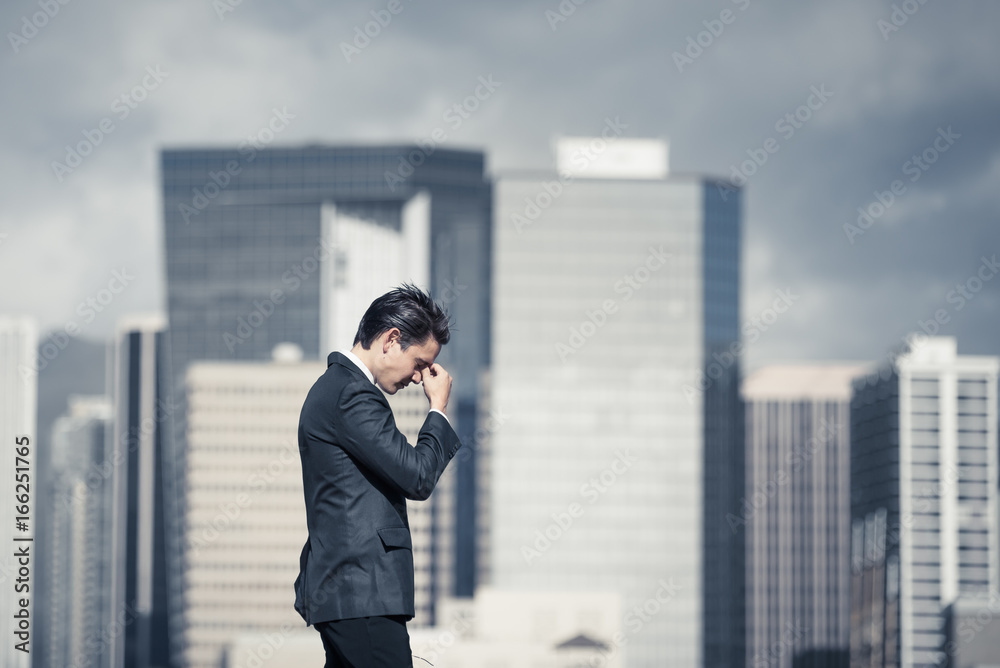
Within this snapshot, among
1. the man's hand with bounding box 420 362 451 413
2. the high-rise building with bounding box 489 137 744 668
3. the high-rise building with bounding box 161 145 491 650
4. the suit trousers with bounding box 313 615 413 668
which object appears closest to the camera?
the suit trousers with bounding box 313 615 413 668

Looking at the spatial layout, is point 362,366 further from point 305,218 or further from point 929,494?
point 305,218

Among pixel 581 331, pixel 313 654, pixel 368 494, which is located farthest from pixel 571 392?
pixel 368 494

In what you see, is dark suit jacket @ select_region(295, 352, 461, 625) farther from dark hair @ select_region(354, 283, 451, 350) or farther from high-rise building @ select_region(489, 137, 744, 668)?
high-rise building @ select_region(489, 137, 744, 668)

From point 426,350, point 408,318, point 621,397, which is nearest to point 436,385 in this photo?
point 426,350

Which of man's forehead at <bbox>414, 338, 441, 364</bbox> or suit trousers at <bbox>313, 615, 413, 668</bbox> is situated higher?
man's forehead at <bbox>414, 338, 441, 364</bbox>

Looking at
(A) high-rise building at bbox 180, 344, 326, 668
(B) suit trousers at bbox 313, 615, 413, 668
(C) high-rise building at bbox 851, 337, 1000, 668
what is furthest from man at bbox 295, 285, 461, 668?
(C) high-rise building at bbox 851, 337, 1000, 668

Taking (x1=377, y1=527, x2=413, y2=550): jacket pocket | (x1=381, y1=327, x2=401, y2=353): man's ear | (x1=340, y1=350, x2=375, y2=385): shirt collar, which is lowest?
(x1=377, y1=527, x2=413, y2=550): jacket pocket

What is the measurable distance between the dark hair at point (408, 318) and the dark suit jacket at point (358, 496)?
202mm

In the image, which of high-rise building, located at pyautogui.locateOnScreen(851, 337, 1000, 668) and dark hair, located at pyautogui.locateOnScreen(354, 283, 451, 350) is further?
high-rise building, located at pyautogui.locateOnScreen(851, 337, 1000, 668)

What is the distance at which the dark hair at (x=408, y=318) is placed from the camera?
5277 mm

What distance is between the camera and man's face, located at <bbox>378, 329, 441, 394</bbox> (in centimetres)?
530

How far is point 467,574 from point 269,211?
55.0 m

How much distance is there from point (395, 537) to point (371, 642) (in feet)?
1.19

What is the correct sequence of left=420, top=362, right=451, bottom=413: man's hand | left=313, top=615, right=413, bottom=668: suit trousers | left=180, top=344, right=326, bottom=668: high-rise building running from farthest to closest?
left=180, top=344, right=326, bottom=668: high-rise building → left=420, top=362, right=451, bottom=413: man's hand → left=313, top=615, right=413, bottom=668: suit trousers
